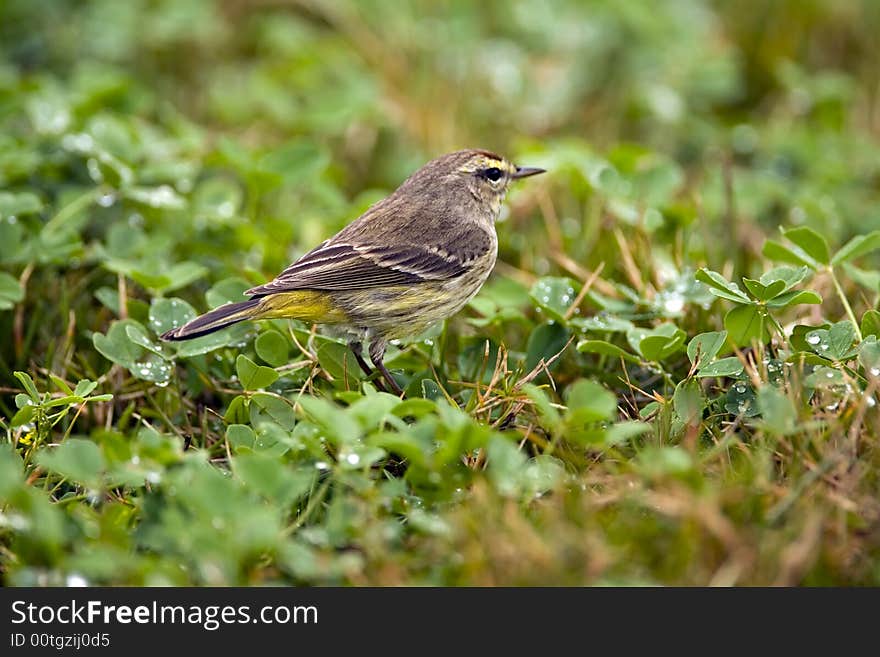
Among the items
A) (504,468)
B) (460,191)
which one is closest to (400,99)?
(460,191)

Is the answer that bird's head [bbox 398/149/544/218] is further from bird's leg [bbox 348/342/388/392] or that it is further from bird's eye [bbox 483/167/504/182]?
bird's leg [bbox 348/342/388/392]

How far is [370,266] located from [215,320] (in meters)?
0.76

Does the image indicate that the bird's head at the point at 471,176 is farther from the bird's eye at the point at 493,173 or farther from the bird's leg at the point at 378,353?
the bird's leg at the point at 378,353

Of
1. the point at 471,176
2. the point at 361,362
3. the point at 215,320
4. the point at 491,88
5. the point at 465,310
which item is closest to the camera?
the point at 215,320

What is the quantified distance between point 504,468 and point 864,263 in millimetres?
3377

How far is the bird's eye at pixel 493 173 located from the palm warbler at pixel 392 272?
93 millimetres

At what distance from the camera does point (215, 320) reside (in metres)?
3.81

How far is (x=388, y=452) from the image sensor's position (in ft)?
11.8

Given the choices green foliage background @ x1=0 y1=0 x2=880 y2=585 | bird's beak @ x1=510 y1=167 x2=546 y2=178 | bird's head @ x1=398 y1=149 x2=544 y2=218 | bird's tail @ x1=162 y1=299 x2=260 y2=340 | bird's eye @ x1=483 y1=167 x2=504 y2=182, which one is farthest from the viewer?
bird's beak @ x1=510 y1=167 x2=546 y2=178

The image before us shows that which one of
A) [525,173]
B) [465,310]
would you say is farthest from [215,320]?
A: [525,173]

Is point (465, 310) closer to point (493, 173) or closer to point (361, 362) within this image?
point (493, 173)

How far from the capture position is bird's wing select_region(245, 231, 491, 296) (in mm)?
4145

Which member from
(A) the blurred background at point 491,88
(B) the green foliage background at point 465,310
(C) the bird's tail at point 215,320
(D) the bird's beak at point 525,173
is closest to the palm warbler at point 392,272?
(C) the bird's tail at point 215,320

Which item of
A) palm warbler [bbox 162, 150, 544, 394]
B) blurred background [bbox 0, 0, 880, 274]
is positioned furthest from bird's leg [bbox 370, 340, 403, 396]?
blurred background [bbox 0, 0, 880, 274]
